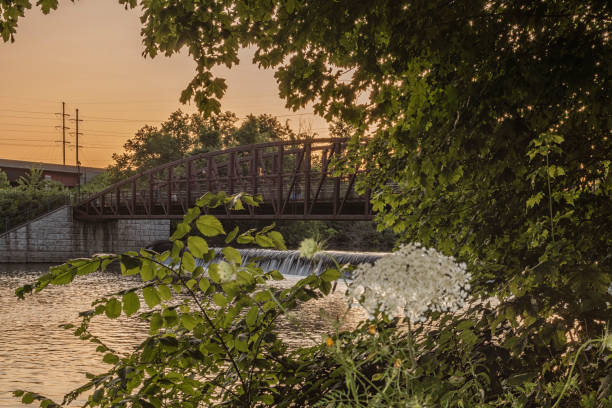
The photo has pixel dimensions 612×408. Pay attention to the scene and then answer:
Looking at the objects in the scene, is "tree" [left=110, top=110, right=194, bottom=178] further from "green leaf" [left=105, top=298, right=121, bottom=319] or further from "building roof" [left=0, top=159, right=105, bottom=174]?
"green leaf" [left=105, top=298, right=121, bottom=319]

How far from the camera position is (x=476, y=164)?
3.50 m

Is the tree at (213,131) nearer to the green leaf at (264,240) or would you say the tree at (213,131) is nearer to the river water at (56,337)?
the river water at (56,337)

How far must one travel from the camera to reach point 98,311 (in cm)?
254

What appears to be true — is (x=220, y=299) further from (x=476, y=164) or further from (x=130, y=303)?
(x=476, y=164)

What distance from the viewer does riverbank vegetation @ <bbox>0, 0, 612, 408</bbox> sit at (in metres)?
2.38

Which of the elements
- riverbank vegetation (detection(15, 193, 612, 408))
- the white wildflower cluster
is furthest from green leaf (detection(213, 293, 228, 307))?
the white wildflower cluster

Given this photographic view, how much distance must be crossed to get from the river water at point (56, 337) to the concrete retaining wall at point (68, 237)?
1598 cm

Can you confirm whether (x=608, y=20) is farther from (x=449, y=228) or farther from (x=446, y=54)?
(x=449, y=228)

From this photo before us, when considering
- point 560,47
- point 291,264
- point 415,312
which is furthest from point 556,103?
point 291,264

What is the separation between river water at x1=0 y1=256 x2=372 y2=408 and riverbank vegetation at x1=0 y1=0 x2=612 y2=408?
7.80 ft

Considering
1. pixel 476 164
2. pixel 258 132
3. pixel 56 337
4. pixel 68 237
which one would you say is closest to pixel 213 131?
pixel 258 132

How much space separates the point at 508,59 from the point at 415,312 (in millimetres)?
2043

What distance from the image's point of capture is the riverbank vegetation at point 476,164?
7.79 feet

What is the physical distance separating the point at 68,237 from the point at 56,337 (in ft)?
92.8
